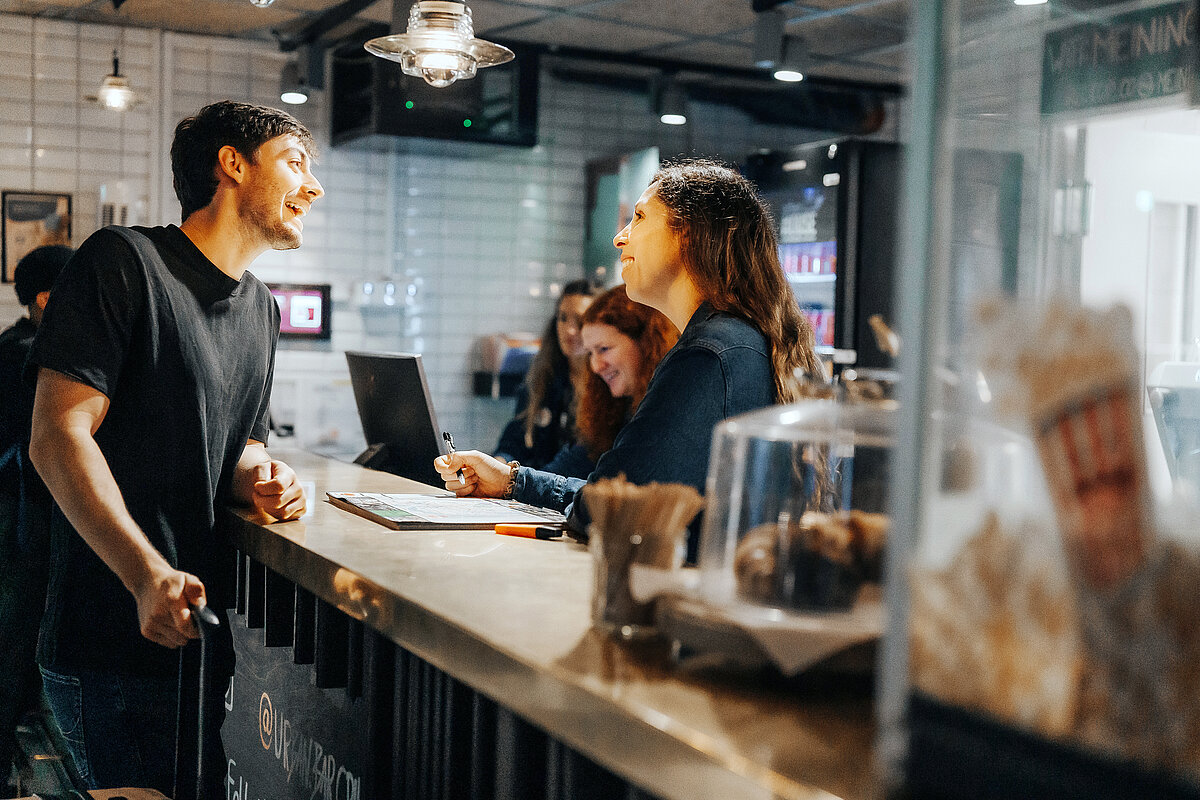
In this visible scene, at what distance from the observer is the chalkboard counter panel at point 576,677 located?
90 cm

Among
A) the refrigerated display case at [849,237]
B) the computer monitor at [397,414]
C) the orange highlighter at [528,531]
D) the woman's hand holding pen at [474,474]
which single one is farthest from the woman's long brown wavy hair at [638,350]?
the refrigerated display case at [849,237]

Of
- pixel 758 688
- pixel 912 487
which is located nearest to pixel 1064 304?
pixel 912 487

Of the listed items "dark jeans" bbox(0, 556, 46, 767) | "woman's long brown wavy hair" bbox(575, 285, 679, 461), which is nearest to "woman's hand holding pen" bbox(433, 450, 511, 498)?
"woman's long brown wavy hair" bbox(575, 285, 679, 461)

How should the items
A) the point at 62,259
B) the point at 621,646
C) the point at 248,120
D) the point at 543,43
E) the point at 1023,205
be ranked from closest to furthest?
the point at 1023,205, the point at 621,646, the point at 248,120, the point at 62,259, the point at 543,43

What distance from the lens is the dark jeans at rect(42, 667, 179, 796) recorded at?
2074 mm

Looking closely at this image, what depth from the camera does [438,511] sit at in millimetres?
2291

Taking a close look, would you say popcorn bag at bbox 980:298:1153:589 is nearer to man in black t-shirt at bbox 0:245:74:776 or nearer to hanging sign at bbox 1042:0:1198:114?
hanging sign at bbox 1042:0:1198:114

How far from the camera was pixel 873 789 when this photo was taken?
832mm

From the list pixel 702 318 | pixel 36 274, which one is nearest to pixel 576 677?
pixel 702 318

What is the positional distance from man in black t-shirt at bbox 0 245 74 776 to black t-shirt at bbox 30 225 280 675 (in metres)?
1.46

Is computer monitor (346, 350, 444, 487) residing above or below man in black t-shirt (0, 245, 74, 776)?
above

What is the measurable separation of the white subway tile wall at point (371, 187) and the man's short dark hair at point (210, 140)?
353 centimetres

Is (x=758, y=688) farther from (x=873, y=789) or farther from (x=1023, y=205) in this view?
(x=1023, y=205)

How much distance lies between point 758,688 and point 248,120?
1.70m
